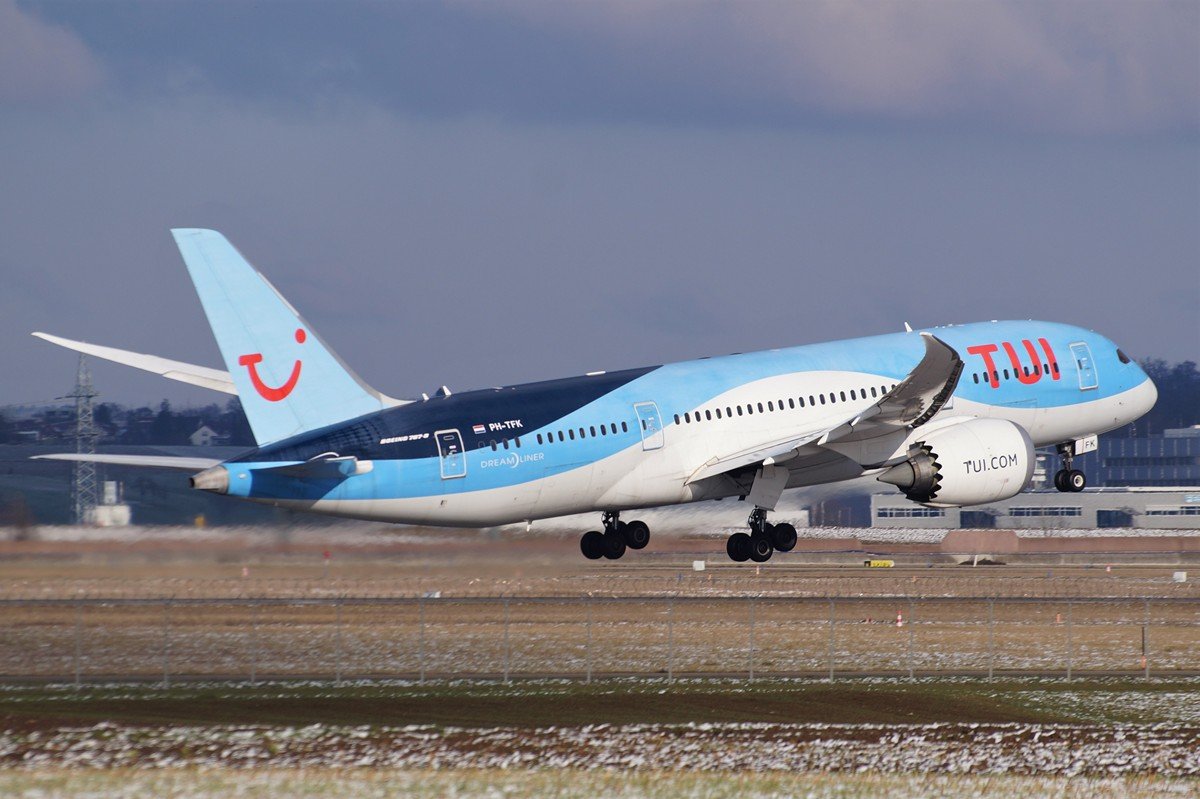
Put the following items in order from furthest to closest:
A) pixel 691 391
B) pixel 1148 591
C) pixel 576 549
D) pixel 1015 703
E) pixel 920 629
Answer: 1. pixel 1148 591
2. pixel 920 629
3. pixel 576 549
4. pixel 691 391
5. pixel 1015 703

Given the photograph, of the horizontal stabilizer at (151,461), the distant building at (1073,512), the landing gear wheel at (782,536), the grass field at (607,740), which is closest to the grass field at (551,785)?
the grass field at (607,740)

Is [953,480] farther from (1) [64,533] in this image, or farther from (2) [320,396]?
(1) [64,533]

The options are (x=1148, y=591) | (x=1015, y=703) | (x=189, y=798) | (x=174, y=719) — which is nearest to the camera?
(x=189, y=798)

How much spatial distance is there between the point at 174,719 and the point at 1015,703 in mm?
17560

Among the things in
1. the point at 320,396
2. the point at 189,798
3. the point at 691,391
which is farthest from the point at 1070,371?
the point at 189,798

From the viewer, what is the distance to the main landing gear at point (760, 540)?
1801 inches

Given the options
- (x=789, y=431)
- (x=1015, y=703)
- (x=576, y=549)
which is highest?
(x=789, y=431)

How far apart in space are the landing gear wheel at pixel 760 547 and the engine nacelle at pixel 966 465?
3.55 m

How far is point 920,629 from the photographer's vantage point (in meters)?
53.7

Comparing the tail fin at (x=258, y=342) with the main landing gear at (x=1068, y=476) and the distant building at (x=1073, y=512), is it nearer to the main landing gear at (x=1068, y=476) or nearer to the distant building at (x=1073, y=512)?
the main landing gear at (x=1068, y=476)

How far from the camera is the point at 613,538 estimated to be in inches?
1806

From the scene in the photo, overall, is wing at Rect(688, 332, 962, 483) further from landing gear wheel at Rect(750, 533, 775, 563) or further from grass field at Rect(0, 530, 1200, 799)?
grass field at Rect(0, 530, 1200, 799)

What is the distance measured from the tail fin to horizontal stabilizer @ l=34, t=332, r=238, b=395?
4931 millimetres

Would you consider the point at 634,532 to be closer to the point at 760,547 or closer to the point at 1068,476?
the point at 760,547
